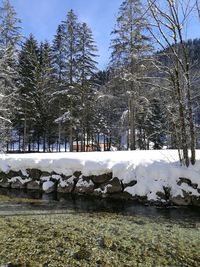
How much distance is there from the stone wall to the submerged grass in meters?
2.10

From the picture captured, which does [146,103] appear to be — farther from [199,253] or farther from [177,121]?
[199,253]

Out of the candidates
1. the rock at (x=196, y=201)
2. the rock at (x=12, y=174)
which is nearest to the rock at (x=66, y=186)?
the rock at (x=12, y=174)

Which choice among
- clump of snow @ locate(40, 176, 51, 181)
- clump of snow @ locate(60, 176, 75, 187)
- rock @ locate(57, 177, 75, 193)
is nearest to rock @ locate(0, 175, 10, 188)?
clump of snow @ locate(40, 176, 51, 181)

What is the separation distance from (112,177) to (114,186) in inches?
14.6

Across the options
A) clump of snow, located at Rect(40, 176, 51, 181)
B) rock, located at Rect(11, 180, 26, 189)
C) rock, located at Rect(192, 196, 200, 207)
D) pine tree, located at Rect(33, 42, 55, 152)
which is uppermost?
pine tree, located at Rect(33, 42, 55, 152)

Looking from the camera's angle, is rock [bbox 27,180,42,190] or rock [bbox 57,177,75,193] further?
rock [bbox 27,180,42,190]

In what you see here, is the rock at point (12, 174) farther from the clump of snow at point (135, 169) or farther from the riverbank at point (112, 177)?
the clump of snow at point (135, 169)

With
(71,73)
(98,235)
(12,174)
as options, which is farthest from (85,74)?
(98,235)

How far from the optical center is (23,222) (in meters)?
6.67

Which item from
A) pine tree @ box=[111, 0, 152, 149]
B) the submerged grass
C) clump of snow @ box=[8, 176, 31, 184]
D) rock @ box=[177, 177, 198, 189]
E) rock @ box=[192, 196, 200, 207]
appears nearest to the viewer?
the submerged grass

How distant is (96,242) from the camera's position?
17.7 ft

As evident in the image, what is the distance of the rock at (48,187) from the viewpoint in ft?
36.5

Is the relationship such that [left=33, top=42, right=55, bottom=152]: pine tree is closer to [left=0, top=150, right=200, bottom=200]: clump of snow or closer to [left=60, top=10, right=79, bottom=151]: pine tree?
[left=60, top=10, right=79, bottom=151]: pine tree

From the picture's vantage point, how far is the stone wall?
8766 millimetres
